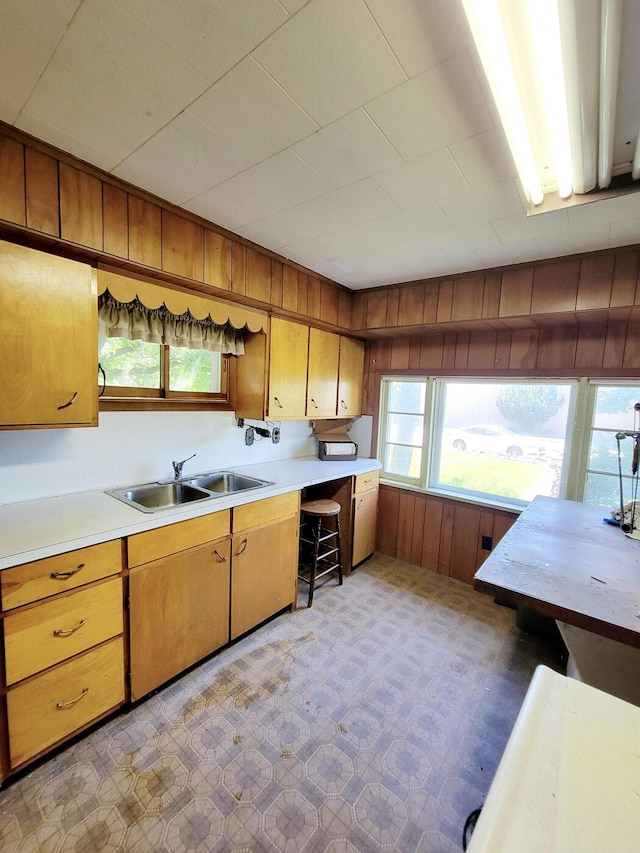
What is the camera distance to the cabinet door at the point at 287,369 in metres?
2.55

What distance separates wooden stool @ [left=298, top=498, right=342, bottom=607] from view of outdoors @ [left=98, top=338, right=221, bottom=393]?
3.87ft

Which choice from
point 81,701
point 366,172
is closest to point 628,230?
point 366,172

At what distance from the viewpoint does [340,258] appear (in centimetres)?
238

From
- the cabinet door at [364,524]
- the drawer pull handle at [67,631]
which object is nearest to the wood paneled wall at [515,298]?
the cabinet door at [364,524]

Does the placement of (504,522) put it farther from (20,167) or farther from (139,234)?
(20,167)

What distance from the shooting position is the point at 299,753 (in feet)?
4.99

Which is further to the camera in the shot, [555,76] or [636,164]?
[636,164]

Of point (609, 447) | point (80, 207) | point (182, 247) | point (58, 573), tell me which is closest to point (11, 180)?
point (80, 207)

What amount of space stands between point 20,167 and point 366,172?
4.29 feet

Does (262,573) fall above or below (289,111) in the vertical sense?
below

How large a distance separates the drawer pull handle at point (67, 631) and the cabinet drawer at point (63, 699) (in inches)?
5.0

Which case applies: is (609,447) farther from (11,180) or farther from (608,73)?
(11,180)

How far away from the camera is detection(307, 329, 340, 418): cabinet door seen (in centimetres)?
289

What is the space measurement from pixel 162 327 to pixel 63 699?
184 cm
